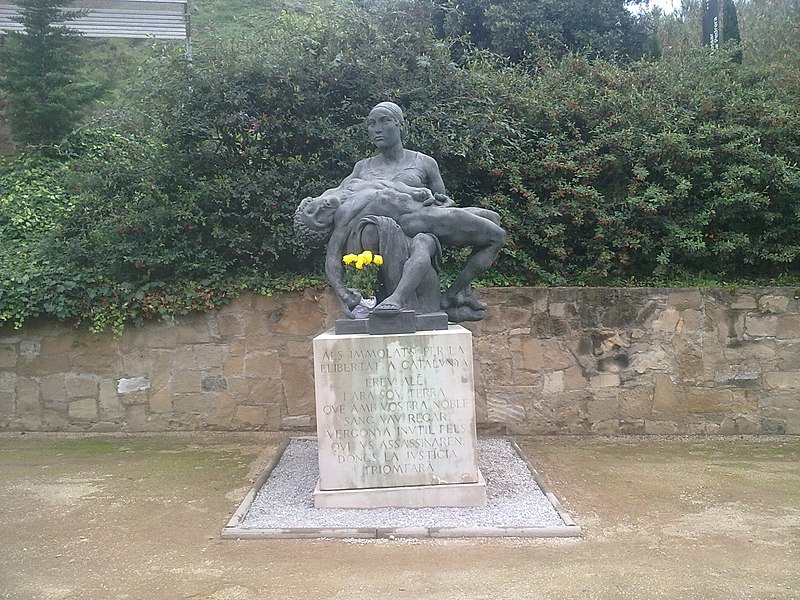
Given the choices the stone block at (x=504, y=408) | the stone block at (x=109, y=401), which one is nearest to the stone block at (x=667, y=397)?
the stone block at (x=504, y=408)

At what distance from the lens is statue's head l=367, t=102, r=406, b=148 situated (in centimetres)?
424

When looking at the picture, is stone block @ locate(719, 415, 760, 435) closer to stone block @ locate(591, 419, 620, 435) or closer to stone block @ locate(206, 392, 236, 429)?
stone block @ locate(591, 419, 620, 435)

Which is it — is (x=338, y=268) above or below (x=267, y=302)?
above

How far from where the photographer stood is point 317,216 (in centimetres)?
420

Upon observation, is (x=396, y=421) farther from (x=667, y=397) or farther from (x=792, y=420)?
(x=792, y=420)

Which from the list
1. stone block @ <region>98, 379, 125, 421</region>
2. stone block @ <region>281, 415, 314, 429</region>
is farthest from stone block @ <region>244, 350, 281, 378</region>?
stone block @ <region>98, 379, 125, 421</region>

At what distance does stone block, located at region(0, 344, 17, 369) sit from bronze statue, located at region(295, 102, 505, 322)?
10.9 feet

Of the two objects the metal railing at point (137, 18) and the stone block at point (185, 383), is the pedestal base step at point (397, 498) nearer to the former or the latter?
the stone block at point (185, 383)

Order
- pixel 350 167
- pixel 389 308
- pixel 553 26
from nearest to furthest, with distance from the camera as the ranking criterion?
pixel 389 308
pixel 350 167
pixel 553 26

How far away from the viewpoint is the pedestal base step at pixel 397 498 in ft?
12.9

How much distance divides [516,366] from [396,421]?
2252 millimetres

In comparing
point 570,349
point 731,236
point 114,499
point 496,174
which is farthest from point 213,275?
point 731,236

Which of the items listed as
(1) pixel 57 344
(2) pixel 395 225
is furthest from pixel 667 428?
(1) pixel 57 344

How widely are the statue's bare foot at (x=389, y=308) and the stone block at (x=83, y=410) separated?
3319mm
